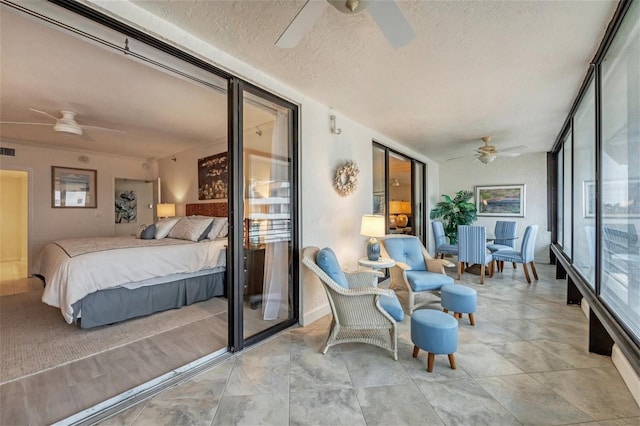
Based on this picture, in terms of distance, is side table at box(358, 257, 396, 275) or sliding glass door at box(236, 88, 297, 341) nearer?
sliding glass door at box(236, 88, 297, 341)

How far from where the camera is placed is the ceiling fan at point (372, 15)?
134 cm

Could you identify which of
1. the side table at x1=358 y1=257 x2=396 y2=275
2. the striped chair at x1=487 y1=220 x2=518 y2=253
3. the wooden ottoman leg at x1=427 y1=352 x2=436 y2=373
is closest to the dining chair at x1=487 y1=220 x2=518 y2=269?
the striped chair at x1=487 y1=220 x2=518 y2=253

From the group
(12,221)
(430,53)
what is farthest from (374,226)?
(12,221)

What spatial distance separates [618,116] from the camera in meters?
1.91

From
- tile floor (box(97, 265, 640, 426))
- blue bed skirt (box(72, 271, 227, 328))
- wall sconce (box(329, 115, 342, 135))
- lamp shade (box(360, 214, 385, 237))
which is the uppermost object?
wall sconce (box(329, 115, 342, 135))

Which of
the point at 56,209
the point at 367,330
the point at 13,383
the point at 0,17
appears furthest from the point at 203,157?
the point at 367,330

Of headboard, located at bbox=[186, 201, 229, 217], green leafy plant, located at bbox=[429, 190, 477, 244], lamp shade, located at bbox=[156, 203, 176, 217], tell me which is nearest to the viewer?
headboard, located at bbox=[186, 201, 229, 217]

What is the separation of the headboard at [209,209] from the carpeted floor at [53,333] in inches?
71.5

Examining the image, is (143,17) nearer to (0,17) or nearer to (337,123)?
(0,17)

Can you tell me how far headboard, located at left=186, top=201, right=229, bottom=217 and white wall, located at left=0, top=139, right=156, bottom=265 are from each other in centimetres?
193

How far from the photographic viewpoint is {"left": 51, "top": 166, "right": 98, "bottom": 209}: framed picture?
5438mm

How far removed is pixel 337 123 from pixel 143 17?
227cm

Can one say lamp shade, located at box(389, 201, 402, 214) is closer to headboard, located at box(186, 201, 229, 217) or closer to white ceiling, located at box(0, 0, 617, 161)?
white ceiling, located at box(0, 0, 617, 161)

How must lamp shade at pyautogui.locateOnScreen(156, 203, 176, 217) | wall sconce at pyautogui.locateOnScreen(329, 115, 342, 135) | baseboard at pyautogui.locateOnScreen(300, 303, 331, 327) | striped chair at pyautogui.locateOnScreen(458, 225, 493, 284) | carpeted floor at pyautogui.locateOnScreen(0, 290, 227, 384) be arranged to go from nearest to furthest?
carpeted floor at pyautogui.locateOnScreen(0, 290, 227, 384) < baseboard at pyautogui.locateOnScreen(300, 303, 331, 327) < wall sconce at pyautogui.locateOnScreen(329, 115, 342, 135) < striped chair at pyautogui.locateOnScreen(458, 225, 493, 284) < lamp shade at pyautogui.locateOnScreen(156, 203, 176, 217)
